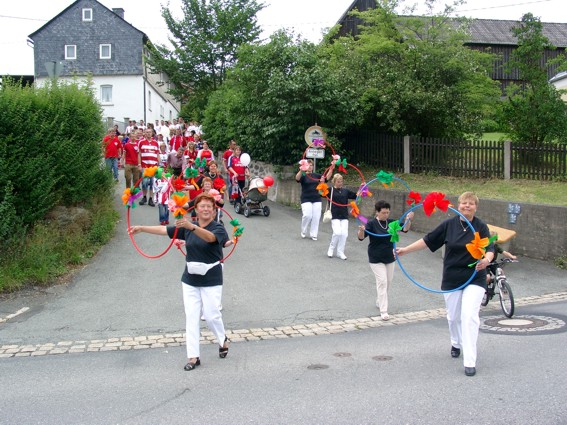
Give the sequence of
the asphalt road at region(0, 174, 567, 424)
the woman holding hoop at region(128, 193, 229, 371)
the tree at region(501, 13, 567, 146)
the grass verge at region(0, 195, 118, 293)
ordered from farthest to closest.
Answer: the tree at region(501, 13, 567, 146) → the grass verge at region(0, 195, 118, 293) → the woman holding hoop at region(128, 193, 229, 371) → the asphalt road at region(0, 174, 567, 424)

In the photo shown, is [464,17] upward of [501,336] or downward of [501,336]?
upward

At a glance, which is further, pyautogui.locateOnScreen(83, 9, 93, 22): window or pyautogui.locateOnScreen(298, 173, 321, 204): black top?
pyautogui.locateOnScreen(83, 9, 93, 22): window

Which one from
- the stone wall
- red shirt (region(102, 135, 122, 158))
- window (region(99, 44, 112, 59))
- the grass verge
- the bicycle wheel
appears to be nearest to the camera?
the bicycle wheel

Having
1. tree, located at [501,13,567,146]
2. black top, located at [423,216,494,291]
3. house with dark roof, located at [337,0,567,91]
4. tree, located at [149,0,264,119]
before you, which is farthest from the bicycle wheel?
house with dark roof, located at [337,0,567,91]

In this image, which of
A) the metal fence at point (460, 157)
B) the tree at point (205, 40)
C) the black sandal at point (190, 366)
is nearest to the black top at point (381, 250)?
the black sandal at point (190, 366)

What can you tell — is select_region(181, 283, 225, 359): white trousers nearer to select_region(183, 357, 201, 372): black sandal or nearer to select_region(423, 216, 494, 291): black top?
select_region(183, 357, 201, 372): black sandal

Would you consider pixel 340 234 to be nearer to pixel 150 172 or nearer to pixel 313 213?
pixel 313 213

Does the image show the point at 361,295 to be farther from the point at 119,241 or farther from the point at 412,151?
the point at 412,151

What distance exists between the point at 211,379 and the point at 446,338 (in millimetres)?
3333

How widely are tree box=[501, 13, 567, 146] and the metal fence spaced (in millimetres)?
2152

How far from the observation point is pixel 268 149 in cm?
2088

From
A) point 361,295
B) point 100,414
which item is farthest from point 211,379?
point 361,295

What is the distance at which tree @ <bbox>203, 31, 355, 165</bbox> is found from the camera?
19.1 meters

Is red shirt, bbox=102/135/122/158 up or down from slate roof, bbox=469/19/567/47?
down
